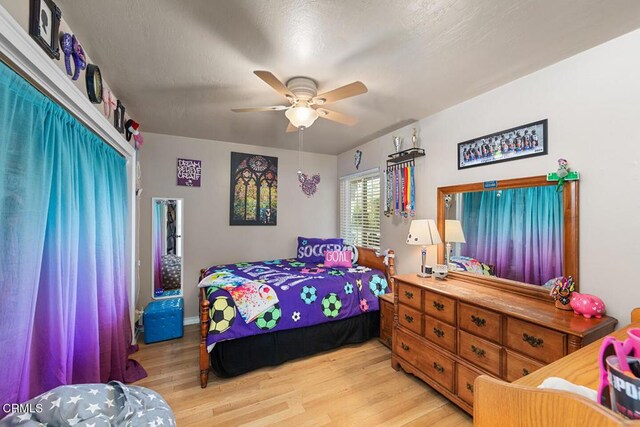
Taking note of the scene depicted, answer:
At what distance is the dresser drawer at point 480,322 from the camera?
1.66m

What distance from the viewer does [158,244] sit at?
3.36 meters

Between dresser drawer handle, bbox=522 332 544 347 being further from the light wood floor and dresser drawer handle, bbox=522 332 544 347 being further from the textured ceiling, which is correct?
the textured ceiling

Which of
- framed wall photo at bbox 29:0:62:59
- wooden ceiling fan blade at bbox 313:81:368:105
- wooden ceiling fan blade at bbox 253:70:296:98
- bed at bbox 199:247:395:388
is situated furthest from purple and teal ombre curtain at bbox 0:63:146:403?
wooden ceiling fan blade at bbox 313:81:368:105

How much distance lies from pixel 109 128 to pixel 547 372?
9.52ft

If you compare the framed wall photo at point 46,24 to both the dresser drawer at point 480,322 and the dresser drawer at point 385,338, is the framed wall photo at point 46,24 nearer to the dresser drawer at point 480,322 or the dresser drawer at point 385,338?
the dresser drawer at point 480,322

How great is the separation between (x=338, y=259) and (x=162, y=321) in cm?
220

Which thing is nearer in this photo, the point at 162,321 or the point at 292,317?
the point at 292,317

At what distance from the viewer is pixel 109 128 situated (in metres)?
2.00

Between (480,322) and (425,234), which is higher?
(425,234)

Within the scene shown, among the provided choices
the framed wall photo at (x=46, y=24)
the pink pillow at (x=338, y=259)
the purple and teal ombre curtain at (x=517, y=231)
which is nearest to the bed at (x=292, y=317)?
the pink pillow at (x=338, y=259)

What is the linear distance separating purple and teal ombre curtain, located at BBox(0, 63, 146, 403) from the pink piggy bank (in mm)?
2820

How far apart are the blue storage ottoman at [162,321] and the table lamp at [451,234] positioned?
3035 mm

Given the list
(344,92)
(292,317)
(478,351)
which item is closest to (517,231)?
(478,351)

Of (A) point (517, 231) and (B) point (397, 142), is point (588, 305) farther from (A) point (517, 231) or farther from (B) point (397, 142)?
(B) point (397, 142)
